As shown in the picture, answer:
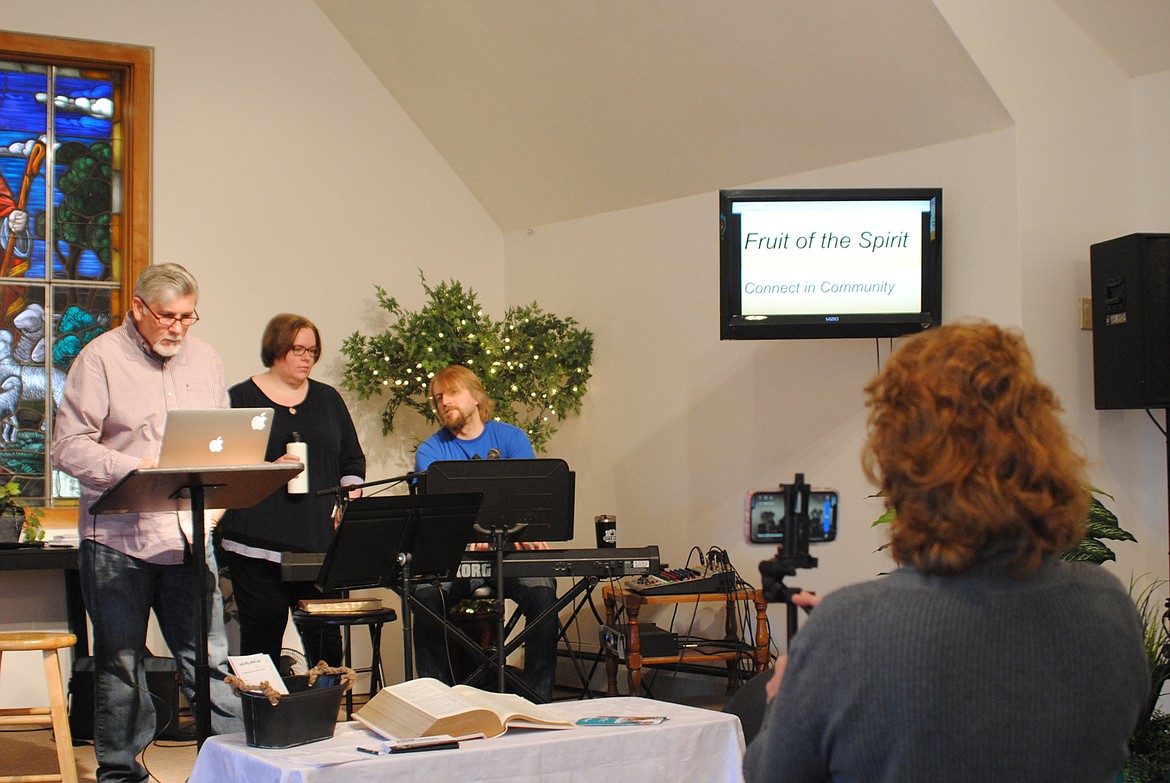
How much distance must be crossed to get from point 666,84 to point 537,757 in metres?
3.76

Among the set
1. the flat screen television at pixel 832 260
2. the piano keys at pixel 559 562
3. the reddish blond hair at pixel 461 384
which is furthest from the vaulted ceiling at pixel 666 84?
the piano keys at pixel 559 562

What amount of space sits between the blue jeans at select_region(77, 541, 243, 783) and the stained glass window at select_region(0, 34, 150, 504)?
259 centimetres

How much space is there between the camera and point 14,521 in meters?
5.04

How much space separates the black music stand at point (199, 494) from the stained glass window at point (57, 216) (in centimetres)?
303

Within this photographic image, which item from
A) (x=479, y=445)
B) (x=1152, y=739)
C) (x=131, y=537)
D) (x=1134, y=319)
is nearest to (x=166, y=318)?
(x=131, y=537)

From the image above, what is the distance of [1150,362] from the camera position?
13.9ft

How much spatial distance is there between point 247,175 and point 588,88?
5.95 feet

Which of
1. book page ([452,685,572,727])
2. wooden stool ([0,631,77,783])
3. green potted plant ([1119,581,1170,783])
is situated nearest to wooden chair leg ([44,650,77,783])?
wooden stool ([0,631,77,783])

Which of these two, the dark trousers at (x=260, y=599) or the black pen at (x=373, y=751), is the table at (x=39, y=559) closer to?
the dark trousers at (x=260, y=599)

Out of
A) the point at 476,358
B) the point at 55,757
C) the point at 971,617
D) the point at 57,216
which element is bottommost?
the point at 55,757

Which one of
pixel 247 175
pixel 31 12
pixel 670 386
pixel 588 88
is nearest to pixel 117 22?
pixel 31 12

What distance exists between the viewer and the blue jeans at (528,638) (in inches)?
177

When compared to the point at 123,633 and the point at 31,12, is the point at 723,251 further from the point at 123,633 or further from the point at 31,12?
the point at 31,12

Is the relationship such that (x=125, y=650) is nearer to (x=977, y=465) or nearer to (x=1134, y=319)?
(x=977, y=465)
